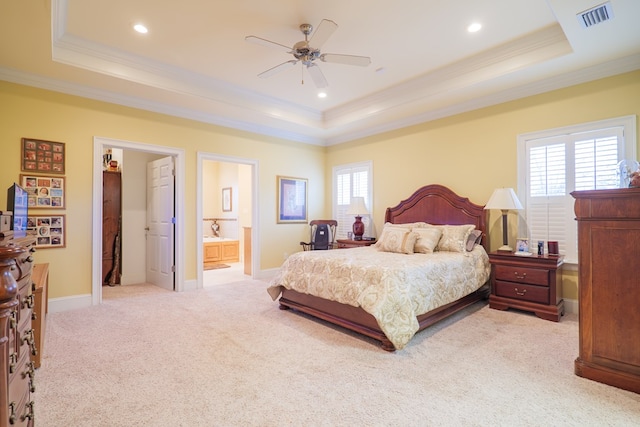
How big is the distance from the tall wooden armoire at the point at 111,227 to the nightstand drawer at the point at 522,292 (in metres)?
5.79

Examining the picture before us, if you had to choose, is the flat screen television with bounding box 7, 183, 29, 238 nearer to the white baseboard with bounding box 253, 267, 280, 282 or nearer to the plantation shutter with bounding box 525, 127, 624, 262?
the white baseboard with bounding box 253, 267, 280, 282

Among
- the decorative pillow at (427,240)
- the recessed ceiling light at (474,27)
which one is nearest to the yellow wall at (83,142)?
the decorative pillow at (427,240)

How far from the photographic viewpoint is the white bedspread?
8.73 feet

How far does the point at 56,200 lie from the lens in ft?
12.5

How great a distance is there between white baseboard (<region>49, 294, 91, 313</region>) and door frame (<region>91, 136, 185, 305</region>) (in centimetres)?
7

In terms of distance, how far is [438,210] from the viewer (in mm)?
4816

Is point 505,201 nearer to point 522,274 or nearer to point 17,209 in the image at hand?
point 522,274

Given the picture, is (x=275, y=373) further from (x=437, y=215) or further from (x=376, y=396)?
(x=437, y=215)

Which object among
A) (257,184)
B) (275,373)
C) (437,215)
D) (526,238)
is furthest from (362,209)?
(275,373)

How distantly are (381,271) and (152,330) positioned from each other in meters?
2.37

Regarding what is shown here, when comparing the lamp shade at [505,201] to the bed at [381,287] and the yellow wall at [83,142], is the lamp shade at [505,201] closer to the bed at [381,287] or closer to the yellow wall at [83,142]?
the bed at [381,287]

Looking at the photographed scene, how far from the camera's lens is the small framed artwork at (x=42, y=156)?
3.61 metres

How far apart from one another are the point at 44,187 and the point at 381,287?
159 inches

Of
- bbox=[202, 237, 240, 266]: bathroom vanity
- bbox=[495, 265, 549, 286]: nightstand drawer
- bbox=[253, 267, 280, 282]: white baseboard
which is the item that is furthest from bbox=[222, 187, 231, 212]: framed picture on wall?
bbox=[495, 265, 549, 286]: nightstand drawer
